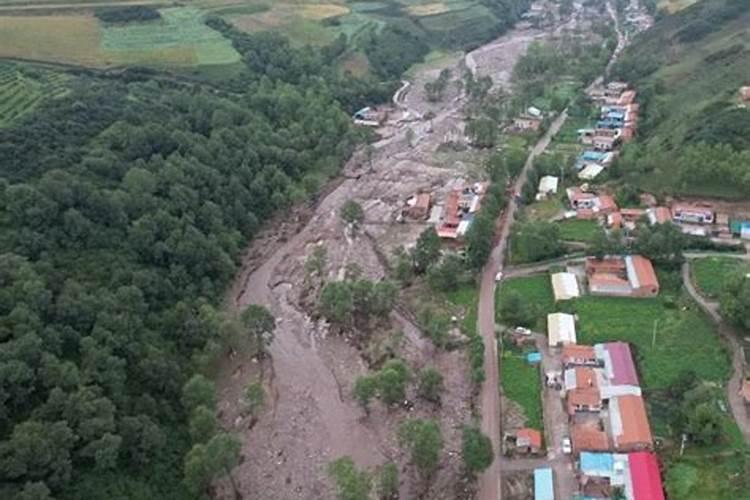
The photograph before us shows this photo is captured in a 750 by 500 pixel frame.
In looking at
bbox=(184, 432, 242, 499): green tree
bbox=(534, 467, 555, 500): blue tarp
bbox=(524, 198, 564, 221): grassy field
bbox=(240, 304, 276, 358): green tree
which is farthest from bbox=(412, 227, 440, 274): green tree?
bbox=(184, 432, 242, 499): green tree

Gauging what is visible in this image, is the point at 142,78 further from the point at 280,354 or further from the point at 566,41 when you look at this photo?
the point at 566,41

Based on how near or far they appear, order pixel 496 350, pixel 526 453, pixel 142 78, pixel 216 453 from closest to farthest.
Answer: pixel 216 453, pixel 526 453, pixel 496 350, pixel 142 78

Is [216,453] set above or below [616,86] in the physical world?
above

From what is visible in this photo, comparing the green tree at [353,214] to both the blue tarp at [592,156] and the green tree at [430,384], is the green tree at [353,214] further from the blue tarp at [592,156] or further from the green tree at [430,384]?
the blue tarp at [592,156]

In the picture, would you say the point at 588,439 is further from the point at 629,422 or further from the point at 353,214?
the point at 353,214

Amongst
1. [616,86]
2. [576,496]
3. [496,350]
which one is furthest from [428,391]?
[616,86]

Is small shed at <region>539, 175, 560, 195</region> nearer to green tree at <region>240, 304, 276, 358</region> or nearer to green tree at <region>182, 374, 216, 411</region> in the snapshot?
green tree at <region>240, 304, 276, 358</region>

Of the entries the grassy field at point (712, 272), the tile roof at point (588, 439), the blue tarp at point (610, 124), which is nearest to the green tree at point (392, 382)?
the tile roof at point (588, 439)
